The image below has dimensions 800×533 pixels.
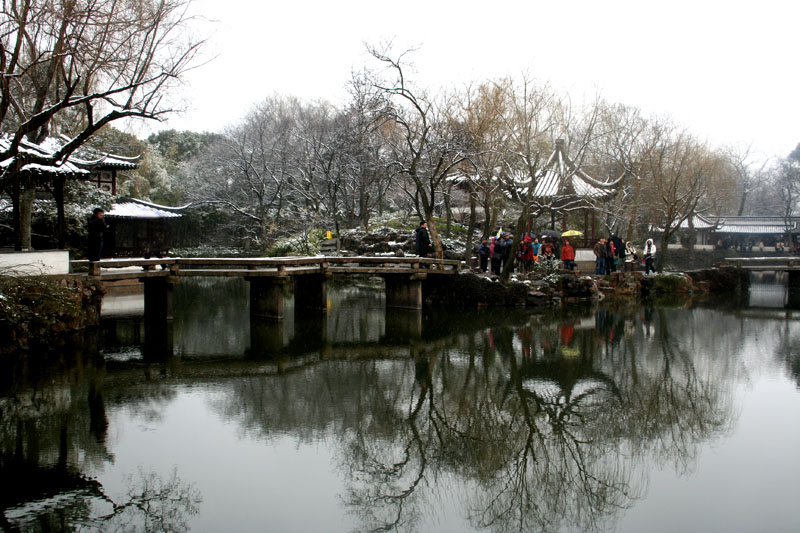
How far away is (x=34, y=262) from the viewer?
591 inches

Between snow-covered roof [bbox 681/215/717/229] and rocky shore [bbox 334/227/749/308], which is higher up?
snow-covered roof [bbox 681/215/717/229]

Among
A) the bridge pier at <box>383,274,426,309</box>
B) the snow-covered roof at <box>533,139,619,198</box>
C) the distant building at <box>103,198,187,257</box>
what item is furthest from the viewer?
the distant building at <box>103,198,187,257</box>

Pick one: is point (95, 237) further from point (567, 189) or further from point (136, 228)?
point (567, 189)

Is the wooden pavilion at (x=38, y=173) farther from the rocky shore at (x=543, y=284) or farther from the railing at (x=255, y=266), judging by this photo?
the rocky shore at (x=543, y=284)

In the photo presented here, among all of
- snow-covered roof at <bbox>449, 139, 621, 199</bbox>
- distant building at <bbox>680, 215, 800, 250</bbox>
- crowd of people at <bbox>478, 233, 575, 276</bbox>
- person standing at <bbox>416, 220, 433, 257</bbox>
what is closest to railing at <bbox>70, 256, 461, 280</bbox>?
person standing at <bbox>416, 220, 433, 257</bbox>

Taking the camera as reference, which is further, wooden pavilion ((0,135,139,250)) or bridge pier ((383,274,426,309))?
bridge pier ((383,274,426,309))

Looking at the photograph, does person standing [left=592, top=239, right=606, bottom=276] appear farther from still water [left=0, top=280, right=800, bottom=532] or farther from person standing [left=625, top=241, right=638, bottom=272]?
still water [left=0, top=280, right=800, bottom=532]

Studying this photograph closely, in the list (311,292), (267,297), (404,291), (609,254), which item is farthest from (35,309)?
(609,254)

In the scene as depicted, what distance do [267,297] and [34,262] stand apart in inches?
224

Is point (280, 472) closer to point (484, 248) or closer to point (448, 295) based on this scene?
point (448, 295)

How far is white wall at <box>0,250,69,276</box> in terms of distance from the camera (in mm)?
14477

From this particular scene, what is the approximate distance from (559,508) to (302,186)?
35.0 metres

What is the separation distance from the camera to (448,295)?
22500mm

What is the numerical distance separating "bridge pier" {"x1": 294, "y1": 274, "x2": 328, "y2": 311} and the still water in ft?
12.5
